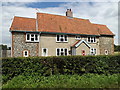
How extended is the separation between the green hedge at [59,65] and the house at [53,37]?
29.9 ft

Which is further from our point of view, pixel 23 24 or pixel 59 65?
pixel 23 24

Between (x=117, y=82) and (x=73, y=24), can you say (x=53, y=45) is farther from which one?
(x=117, y=82)

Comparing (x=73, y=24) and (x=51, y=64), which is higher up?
(x=73, y=24)

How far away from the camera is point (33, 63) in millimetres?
7023

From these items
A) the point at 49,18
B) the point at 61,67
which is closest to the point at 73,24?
the point at 49,18

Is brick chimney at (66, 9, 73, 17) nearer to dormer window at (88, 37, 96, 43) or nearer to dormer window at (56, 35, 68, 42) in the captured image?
dormer window at (56, 35, 68, 42)

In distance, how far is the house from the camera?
51.5ft

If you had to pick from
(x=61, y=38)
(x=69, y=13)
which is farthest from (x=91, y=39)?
(x=69, y=13)

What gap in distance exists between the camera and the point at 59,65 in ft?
23.6

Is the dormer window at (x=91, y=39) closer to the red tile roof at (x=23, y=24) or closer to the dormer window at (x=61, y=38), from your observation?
the dormer window at (x=61, y=38)

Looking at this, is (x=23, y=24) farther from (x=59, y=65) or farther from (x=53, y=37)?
(x=59, y=65)

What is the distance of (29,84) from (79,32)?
16.5 m

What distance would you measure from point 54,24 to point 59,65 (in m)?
13.8

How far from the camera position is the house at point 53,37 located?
1571cm
